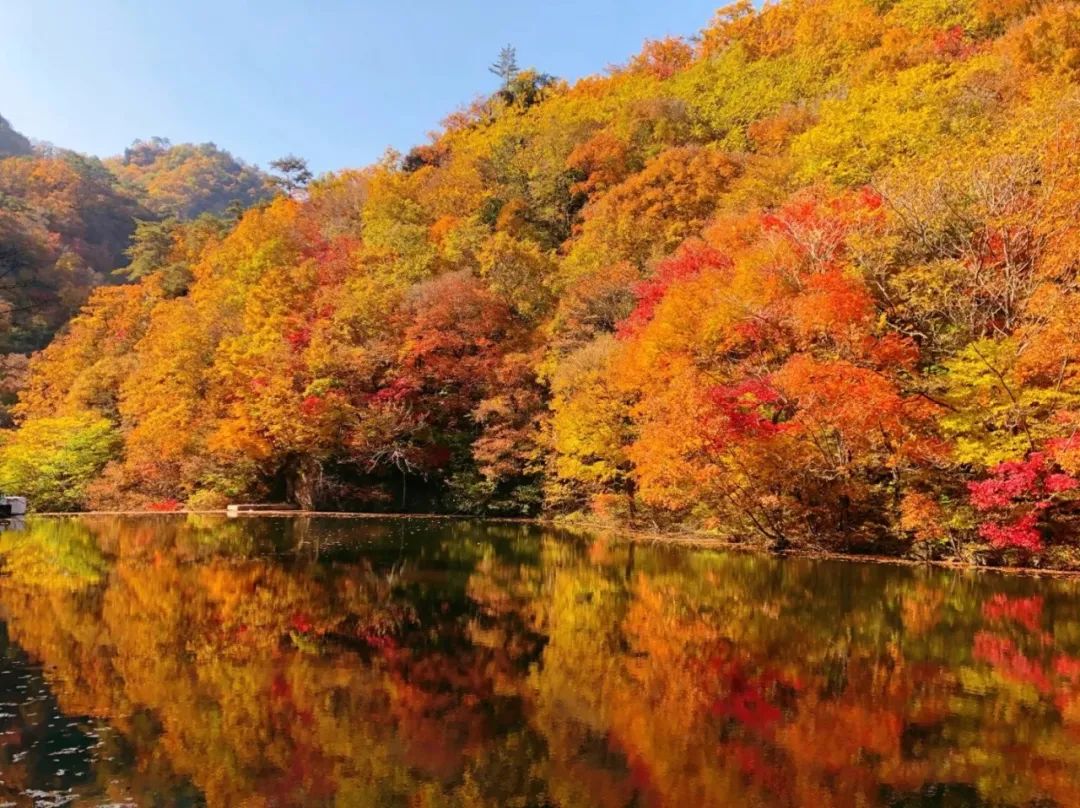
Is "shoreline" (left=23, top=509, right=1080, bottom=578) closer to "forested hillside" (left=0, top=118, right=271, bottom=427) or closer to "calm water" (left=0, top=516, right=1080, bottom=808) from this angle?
"calm water" (left=0, top=516, right=1080, bottom=808)

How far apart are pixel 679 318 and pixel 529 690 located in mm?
16201

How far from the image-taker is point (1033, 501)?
1678 cm

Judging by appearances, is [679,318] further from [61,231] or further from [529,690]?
[61,231]

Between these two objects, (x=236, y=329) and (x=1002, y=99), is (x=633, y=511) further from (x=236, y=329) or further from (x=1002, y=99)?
(x=236, y=329)

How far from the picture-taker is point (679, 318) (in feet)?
74.4

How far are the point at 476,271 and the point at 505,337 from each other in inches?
202

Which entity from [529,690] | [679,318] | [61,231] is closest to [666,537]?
[679,318]

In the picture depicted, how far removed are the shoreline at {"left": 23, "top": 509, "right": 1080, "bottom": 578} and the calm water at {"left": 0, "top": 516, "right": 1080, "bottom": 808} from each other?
1.93 metres

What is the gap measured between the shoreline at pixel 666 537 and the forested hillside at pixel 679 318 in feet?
1.67

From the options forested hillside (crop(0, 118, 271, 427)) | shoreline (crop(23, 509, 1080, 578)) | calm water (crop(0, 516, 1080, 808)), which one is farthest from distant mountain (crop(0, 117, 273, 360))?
calm water (crop(0, 516, 1080, 808))

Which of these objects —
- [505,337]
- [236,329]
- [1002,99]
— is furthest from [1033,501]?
[236,329]

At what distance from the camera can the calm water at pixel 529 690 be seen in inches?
230

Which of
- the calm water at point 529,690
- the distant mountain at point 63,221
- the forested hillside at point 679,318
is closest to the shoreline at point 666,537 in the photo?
the forested hillside at point 679,318

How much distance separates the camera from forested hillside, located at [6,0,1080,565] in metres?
18.1
